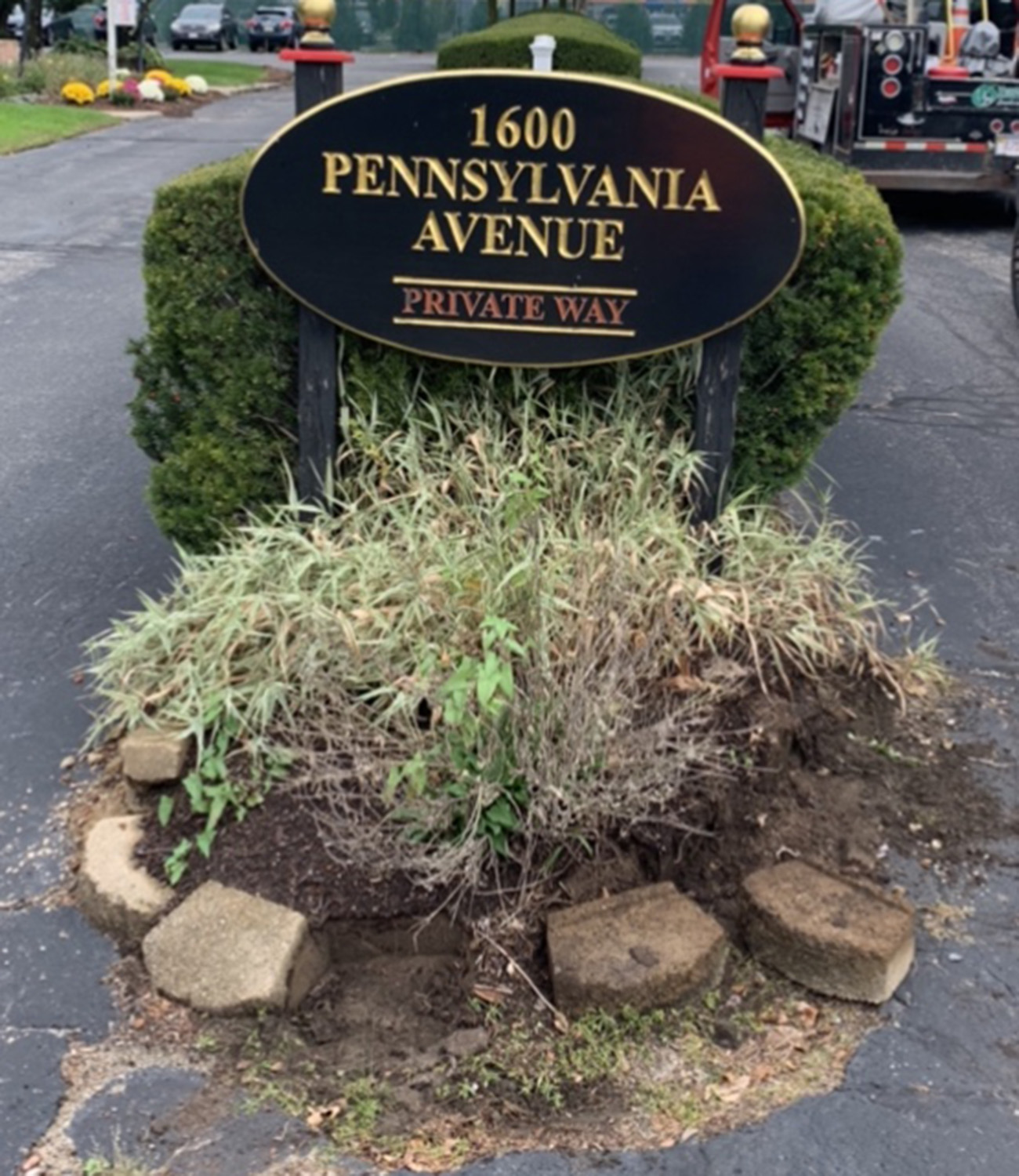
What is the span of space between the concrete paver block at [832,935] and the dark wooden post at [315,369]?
1841mm

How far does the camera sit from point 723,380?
4.29 meters

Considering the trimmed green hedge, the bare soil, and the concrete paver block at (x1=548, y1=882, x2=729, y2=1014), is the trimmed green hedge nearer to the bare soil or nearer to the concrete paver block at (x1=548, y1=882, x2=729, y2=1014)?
the bare soil

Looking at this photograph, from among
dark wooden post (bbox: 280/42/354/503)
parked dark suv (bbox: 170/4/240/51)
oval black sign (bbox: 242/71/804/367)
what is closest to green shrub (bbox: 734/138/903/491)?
oval black sign (bbox: 242/71/804/367)

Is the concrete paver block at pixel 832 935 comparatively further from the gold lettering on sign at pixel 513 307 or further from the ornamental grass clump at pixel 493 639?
the gold lettering on sign at pixel 513 307

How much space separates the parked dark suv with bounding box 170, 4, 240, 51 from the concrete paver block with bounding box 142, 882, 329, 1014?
50291 mm

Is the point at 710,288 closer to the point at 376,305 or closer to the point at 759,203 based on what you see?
the point at 759,203

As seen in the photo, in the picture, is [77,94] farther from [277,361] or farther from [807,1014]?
[807,1014]

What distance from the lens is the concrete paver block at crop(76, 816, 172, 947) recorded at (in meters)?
3.35

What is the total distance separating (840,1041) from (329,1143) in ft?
3.56

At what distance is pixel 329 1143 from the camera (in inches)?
109

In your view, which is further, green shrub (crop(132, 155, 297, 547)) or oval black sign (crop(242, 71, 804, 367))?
green shrub (crop(132, 155, 297, 547))

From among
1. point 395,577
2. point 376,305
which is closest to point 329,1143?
point 395,577

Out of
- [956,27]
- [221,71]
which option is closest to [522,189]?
[956,27]

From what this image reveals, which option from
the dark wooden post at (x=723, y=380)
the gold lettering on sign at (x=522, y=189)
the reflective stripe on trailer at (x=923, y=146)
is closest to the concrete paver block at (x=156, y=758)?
the gold lettering on sign at (x=522, y=189)
